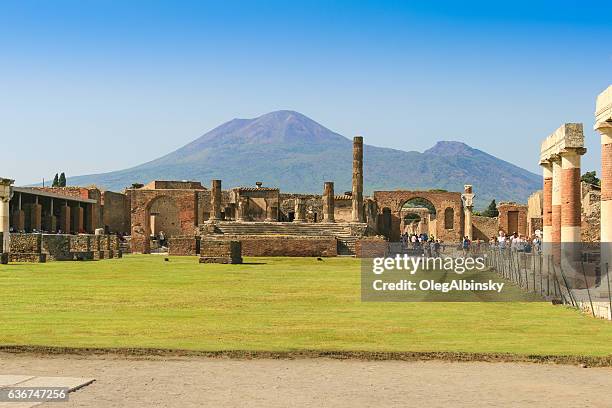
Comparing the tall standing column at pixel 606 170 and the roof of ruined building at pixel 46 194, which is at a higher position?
the roof of ruined building at pixel 46 194

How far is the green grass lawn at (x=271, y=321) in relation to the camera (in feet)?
38.2

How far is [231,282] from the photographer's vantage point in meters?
→ 23.4

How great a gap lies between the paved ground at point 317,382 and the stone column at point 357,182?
47.5 metres

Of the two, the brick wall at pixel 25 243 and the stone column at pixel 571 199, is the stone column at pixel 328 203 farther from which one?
the stone column at pixel 571 199

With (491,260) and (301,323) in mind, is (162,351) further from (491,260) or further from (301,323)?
(491,260)

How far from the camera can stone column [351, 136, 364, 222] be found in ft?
190

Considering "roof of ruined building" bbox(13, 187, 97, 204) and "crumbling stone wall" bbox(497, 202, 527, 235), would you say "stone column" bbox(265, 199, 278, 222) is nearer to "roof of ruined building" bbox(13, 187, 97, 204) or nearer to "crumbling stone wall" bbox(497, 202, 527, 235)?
"roof of ruined building" bbox(13, 187, 97, 204)

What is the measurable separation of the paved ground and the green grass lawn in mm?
897

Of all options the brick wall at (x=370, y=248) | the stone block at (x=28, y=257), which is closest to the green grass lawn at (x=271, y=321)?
the stone block at (x=28, y=257)

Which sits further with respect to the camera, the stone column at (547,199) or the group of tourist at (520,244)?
the group of tourist at (520,244)

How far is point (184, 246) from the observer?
146ft

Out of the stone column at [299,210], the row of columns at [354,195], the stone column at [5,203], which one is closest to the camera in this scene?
the stone column at [5,203]

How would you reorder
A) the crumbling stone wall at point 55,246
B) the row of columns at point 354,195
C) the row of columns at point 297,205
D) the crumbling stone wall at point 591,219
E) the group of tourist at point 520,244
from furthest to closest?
the row of columns at point 297,205
the row of columns at point 354,195
the crumbling stone wall at point 591,219
the crumbling stone wall at point 55,246
the group of tourist at point 520,244

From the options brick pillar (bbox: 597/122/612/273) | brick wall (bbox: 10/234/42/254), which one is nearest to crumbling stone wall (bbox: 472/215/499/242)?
brick wall (bbox: 10/234/42/254)
